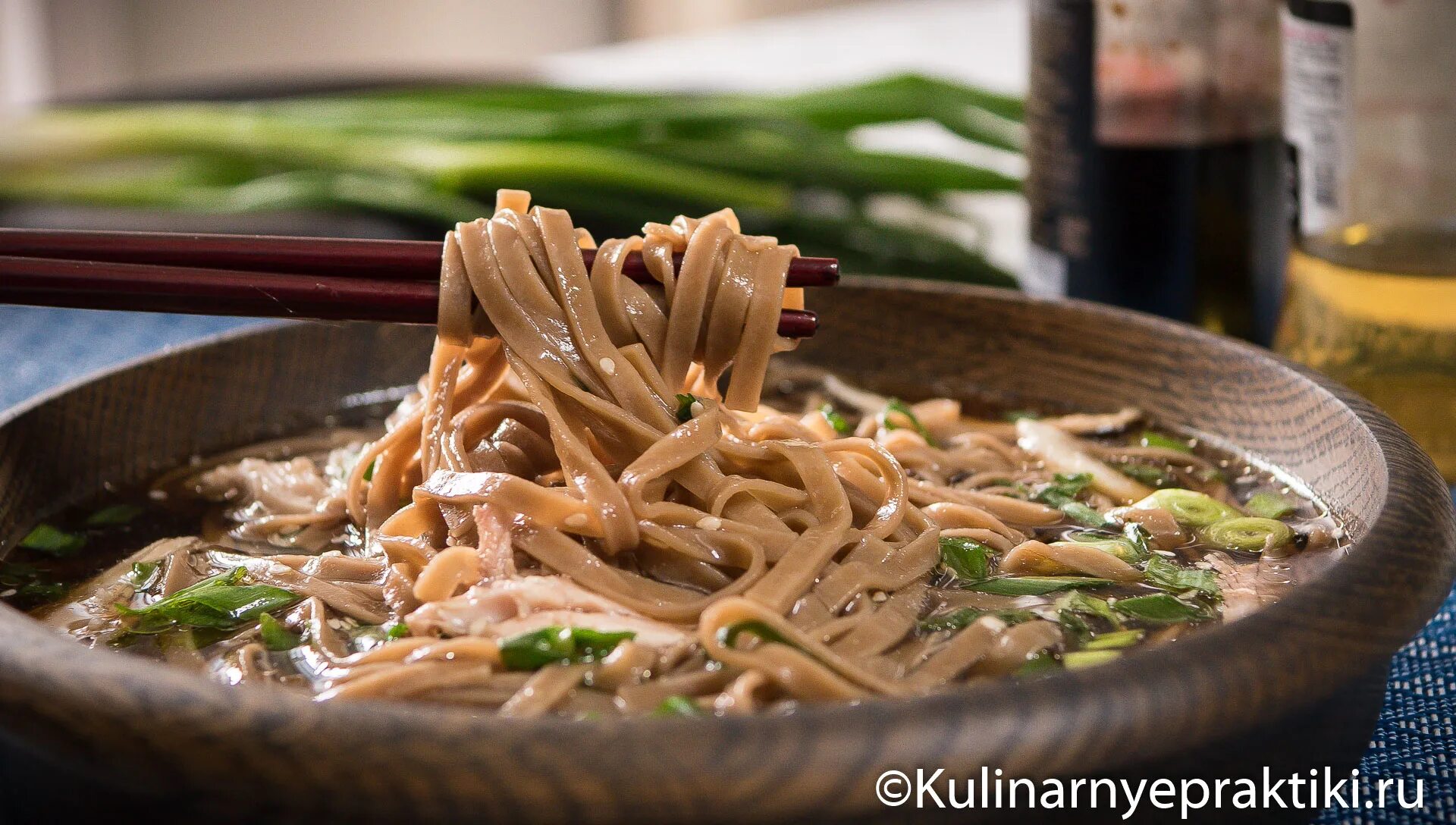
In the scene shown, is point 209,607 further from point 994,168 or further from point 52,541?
point 994,168

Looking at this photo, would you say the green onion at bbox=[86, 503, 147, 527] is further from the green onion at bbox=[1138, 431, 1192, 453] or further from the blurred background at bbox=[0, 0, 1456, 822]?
the green onion at bbox=[1138, 431, 1192, 453]

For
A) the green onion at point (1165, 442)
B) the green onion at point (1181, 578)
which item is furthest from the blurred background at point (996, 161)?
the green onion at point (1181, 578)

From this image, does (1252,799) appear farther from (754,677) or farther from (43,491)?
(43,491)

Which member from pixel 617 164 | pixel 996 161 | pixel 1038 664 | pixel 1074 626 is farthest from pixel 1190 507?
pixel 996 161

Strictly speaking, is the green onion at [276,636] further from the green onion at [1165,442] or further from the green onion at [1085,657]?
the green onion at [1165,442]

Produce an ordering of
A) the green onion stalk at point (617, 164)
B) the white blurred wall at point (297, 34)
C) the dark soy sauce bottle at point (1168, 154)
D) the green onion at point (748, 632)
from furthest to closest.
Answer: the white blurred wall at point (297, 34), the green onion stalk at point (617, 164), the dark soy sauce bottle at point (1168, 154), the green onion at point (748, 632)

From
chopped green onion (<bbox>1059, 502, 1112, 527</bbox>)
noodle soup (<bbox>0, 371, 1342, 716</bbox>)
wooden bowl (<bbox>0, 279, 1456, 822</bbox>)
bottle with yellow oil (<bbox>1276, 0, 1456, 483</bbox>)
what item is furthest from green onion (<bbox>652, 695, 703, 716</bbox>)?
bottle with yellow oil (<bbox>1276, 0, 1456, 483</bbox>)
